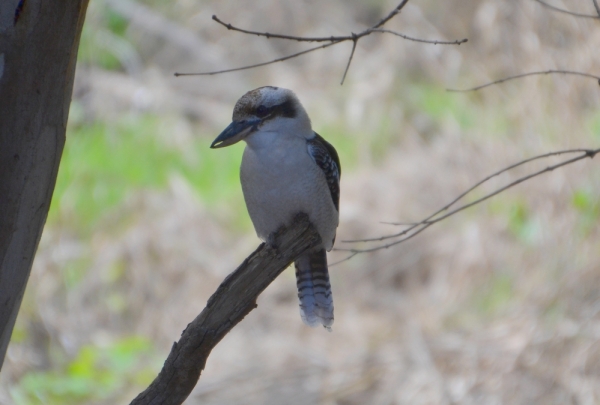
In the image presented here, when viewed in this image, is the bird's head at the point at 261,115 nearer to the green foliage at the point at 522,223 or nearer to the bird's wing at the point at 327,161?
the bird's wing at the point at 327,161

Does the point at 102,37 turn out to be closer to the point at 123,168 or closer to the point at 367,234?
the point at 123,168

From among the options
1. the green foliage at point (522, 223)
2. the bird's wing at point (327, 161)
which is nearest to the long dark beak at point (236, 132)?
the bird's wing at point (327, 161)

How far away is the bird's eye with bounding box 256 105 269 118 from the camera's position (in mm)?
2719

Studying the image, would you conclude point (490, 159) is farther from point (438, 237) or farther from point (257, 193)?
point (257, 193)

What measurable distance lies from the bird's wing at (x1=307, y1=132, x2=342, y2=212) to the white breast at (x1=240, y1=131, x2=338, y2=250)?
33 mm

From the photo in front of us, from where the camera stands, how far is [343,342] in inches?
221

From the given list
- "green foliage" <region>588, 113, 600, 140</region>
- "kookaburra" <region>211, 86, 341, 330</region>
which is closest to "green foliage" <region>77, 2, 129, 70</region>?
"green foliage" <region>588, 113, 600, 140</region>

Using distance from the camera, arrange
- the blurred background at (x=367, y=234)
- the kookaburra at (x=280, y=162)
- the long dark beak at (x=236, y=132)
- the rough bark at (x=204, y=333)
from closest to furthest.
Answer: the rough bark at (x=204, y=333)
the long dark beak at (x=236, y=132)
the kookaburra at (x=280, y=162)
the blurred background at (x=367, y=234)

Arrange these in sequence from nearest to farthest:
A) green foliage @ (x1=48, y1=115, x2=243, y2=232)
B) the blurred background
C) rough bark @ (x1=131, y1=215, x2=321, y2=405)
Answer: rough bark @ (x1=131, y1=215, x2=321, y2=405), the blurred background, green foliage @ (x1=48, y1=115, x2=243, y2=232)

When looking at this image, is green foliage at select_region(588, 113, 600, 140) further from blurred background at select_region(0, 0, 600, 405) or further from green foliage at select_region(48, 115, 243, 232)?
green foliage at select_region(48, 115, 243, 232)

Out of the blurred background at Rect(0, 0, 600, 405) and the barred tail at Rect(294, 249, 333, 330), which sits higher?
the blurred background at Rect(0, 0, 600, 405)

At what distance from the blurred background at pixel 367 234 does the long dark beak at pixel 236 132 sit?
110 inches

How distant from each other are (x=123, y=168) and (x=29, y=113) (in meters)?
5.12

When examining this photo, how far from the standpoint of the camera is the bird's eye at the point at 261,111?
272 centimetres
